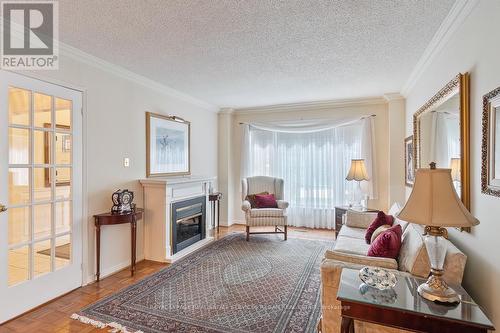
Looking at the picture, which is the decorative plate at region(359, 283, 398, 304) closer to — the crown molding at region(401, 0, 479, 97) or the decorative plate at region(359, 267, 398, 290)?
the decorative plate at region(359, 267, 398, 290)

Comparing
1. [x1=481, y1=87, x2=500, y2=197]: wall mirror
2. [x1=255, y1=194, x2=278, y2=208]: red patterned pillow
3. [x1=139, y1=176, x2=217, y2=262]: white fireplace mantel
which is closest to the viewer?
[x1=481, y1=87, x2=500, y2=197]: wall mirror

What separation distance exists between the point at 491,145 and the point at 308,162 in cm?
380

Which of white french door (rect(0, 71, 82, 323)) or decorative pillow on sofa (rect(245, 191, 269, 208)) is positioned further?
Answer: decorative pillow on sofa (rect(245, 191, 269, 208))

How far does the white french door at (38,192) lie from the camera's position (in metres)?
2.20

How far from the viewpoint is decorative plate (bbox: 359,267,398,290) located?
152cm

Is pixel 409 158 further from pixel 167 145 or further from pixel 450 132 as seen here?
pixel 167 145

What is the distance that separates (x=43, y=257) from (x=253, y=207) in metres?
3.05

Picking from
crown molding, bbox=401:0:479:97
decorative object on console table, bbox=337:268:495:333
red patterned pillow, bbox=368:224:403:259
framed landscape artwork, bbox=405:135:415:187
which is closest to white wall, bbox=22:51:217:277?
decorative object on console table, bbox=337:268:495:333

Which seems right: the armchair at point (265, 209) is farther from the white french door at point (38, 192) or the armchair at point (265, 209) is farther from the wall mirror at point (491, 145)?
the wall mirror at point (491, 145)

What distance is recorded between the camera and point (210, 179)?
14.7 ft

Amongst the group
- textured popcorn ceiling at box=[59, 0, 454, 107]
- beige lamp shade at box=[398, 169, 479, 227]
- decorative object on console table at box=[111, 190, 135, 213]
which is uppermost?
textured popcorn ceiling at box=[59, 0, 454, 107]

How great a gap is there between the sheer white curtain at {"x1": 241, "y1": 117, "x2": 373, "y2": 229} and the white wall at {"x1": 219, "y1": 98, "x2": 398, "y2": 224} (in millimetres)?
226

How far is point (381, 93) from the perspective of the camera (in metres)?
4.43
